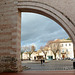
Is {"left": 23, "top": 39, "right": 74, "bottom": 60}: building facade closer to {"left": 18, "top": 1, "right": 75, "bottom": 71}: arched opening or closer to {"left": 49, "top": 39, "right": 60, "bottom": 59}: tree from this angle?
{"left": 49, "top": 39, "right": 60, "bottom": 59}: tree

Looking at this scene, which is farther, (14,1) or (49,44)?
(49,44)

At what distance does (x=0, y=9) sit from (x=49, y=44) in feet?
129

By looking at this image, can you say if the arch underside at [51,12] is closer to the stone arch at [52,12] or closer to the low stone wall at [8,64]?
the stone arch at [52,12]

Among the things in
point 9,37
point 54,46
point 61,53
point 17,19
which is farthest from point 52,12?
point 61,53

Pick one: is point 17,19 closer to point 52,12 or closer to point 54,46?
point 52,12

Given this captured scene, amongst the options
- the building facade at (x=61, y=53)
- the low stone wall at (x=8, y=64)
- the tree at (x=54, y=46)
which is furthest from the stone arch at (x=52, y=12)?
the building facade at (x=61, y=53)

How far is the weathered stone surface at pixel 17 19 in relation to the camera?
880 cm

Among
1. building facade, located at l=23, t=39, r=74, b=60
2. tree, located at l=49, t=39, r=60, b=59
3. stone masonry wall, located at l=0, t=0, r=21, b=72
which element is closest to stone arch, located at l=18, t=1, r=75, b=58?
stone masonry wall, located at l=0, t=0, r=21, b=72

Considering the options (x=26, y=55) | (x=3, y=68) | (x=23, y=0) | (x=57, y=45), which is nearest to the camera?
(x=3, y=68)

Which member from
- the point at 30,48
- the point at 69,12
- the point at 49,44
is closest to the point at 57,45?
the point at 49,44

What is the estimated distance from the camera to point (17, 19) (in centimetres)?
912

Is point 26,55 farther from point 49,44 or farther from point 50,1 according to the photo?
point 50,1

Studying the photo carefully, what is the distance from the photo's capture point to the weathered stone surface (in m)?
8.80

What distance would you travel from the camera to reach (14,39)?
350 inches
